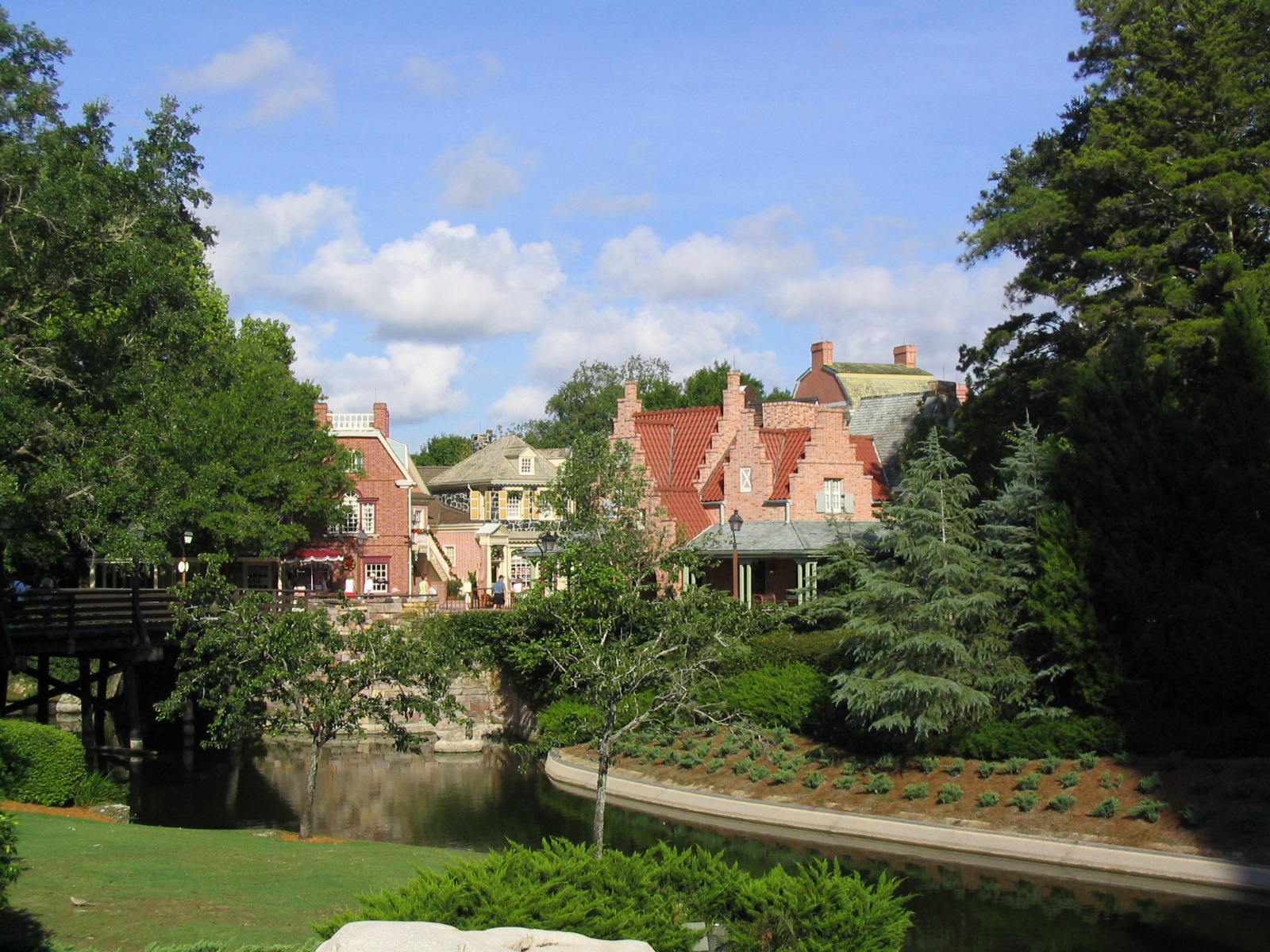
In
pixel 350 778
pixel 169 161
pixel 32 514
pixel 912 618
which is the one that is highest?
pixel 169 161

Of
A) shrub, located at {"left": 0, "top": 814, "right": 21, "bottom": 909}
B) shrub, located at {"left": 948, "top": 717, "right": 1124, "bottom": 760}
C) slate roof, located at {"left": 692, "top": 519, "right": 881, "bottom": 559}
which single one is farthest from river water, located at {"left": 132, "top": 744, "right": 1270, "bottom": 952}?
slate roof, located at {"left": 692, "top": 519, "right": 881, "bottom": 559}

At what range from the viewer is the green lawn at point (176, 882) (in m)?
15.4

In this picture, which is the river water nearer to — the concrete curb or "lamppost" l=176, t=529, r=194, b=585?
the concrete curb

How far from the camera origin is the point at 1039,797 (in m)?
29.3

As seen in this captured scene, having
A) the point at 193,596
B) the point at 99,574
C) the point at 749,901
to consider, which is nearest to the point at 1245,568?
the point at 749,901

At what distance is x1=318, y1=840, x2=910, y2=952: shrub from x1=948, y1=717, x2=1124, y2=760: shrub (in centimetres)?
1684

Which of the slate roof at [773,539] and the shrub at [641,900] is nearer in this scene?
the shrub at [641,900]

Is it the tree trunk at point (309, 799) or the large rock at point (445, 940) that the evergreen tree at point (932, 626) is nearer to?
the tree trunk at point (309, 799)

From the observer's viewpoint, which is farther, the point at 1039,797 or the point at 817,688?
the point at 817,688

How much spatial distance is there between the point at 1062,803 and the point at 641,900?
17.4 m

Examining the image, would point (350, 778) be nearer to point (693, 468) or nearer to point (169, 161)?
point (169, 161)

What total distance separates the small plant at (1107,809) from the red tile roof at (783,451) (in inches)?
1022

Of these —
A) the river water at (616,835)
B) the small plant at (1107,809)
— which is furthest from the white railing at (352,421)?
the small plant at (1107,809)

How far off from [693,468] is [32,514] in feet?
106
